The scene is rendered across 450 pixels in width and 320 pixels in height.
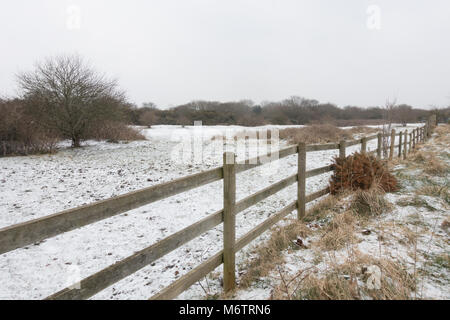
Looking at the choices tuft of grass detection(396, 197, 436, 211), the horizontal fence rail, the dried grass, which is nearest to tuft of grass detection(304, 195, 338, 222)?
the dried grass

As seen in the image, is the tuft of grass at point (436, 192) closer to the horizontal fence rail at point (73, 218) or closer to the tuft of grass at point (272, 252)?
the tuft of grass at point (272, 252)

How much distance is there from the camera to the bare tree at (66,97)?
13469 millimetres

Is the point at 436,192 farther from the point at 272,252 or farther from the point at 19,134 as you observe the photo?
the point at 19,134

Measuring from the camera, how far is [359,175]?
5352 mm

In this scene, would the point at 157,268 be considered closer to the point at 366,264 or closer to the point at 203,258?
the point at 203,258

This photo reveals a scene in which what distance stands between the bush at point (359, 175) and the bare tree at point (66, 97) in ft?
44.7

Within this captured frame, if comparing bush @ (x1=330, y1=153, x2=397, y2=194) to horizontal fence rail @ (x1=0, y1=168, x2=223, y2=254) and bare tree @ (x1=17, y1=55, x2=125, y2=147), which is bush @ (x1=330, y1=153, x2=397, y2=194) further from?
bare tree @ (x1=17, y1=55, x2=125, y2=147)

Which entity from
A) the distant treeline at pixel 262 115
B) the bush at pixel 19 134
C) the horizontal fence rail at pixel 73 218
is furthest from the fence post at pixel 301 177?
the distant treeline at pixel 262 115

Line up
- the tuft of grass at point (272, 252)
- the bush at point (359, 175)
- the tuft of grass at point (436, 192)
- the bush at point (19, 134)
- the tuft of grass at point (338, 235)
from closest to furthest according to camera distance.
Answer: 1. the tuft of grass at point (272, 252)
2. the tuft of grass at point (338, 235)
3. the tuft of grass at point (436, 192)
4. the bush at point (359, 175)
5. the bush at point (19, 134)

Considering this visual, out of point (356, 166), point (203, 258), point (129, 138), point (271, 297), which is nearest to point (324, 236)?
point (271, 297)

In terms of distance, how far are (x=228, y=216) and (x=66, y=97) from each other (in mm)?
14771

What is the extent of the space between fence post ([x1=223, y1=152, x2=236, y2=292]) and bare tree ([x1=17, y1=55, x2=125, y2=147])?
14.2 m

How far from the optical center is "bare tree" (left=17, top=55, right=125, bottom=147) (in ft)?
44.2

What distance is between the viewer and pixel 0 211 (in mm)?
5789
